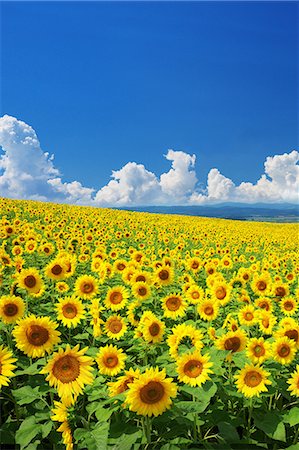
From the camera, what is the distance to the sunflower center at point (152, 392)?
301cm

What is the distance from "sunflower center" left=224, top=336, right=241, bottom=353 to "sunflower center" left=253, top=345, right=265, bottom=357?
0.24 metres

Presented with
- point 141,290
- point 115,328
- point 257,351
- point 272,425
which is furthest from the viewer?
point 141,290

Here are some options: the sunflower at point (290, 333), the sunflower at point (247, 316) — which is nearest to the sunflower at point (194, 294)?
the sunflower at point (247, 316)

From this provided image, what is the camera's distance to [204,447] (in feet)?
11.4

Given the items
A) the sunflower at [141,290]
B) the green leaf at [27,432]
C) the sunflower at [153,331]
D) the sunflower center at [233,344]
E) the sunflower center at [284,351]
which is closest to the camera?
the green leaf at [27,432]

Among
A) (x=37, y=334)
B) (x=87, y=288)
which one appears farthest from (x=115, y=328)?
(x=37, y=334)

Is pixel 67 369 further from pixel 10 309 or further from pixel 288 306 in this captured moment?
pixel 288 306

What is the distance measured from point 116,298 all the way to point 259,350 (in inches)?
114

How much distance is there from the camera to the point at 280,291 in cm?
745

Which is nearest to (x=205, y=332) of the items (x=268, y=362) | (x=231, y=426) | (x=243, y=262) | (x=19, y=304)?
(x=268, y=362)

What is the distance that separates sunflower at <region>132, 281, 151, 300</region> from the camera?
21.5 feet

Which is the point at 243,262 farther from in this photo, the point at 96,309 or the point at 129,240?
the point at 96,309

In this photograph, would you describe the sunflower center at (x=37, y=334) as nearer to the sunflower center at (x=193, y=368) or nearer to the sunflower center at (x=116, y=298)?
the sunflower center at (x=193, y=368)

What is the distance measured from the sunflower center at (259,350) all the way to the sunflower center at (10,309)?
121 inches
